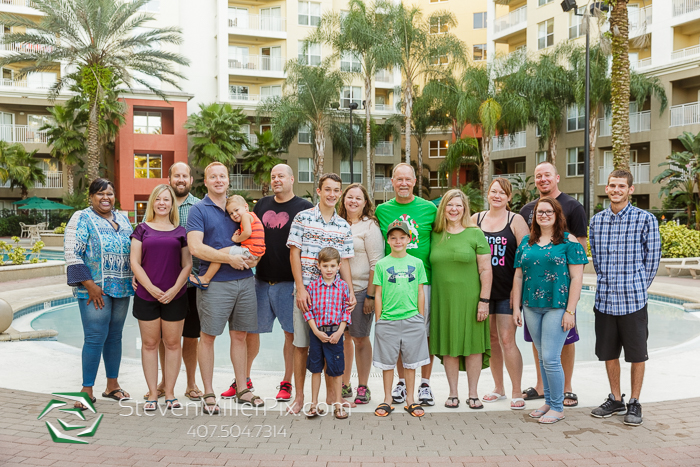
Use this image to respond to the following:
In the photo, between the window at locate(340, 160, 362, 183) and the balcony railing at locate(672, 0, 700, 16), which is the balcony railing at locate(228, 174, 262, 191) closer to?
the window at locate(340, 160, 362, 183)

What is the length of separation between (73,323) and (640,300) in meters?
9.16

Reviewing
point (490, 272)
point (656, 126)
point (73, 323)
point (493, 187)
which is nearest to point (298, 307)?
point (490, 272)

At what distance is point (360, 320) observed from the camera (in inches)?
209

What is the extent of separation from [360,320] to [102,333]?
2414 mm

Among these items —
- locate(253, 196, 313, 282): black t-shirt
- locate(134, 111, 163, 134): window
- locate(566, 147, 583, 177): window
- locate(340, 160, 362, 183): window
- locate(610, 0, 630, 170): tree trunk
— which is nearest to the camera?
locate(253, 196, 313, 282): black t-shirt

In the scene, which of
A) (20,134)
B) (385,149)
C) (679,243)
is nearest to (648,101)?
(679,243)

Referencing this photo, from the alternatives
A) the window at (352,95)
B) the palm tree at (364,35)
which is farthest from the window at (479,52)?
the palm tree at (364,35)

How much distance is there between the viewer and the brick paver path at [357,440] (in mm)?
3998

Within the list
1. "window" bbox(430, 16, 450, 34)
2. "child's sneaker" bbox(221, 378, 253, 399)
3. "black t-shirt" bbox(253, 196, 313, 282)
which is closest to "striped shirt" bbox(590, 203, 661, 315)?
"black t-shirt" bbox(253, 196, 313, 282)

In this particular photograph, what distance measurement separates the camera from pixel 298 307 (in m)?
5.05

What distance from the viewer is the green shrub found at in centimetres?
1755

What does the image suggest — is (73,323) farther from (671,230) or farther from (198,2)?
(198,2)

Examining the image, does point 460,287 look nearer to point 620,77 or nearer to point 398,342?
point 398,342

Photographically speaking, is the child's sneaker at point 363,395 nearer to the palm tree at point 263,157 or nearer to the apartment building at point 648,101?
the apartment building at point 648,101
